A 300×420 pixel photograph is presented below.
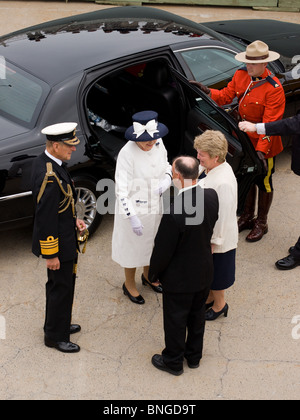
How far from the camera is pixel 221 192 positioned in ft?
12.6

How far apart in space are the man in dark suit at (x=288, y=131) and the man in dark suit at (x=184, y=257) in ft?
4.56

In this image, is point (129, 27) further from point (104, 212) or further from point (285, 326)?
point (285, 326)

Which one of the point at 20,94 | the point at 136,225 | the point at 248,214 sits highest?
the point at 20,94

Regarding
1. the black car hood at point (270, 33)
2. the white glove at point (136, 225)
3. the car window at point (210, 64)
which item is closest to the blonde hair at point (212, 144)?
the white glove at point (136, 225)

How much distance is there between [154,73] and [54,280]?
242 cm

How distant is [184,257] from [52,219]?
31.9 inches

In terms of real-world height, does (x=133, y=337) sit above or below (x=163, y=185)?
below

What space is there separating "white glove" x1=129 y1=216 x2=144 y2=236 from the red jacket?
5.01 ft

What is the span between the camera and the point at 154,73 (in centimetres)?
539

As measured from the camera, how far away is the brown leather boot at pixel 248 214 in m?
5.41

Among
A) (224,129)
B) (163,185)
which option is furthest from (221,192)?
(224,129)

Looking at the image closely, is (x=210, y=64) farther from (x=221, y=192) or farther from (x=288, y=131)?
(x=221, y=192)

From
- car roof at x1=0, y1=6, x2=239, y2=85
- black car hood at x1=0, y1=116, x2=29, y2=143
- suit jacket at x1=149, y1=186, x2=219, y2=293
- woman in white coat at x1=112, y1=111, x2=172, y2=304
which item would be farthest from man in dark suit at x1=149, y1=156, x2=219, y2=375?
car roof at x1=0, y1=6, x2=239, y2=85

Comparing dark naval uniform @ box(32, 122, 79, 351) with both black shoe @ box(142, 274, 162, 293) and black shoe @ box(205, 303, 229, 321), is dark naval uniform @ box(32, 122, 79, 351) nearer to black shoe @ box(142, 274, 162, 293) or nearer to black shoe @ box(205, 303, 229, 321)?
black shoe @ box(142, 274, 162, 293)
